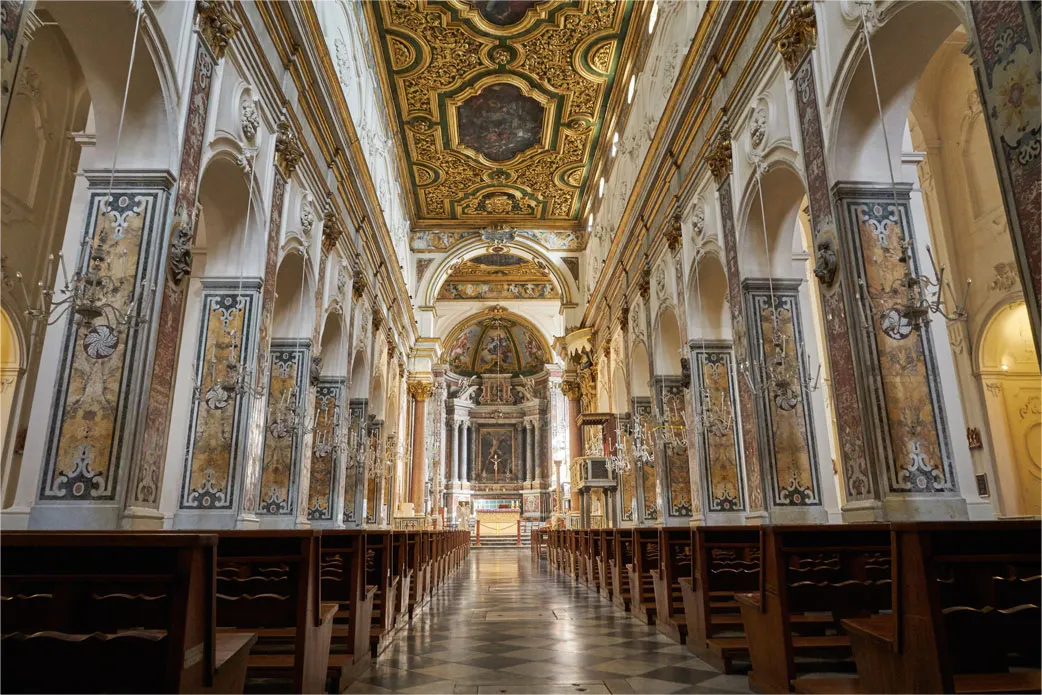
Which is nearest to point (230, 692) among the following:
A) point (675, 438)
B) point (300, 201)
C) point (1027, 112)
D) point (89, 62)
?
point (1027, 112)

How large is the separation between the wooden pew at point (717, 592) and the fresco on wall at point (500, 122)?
11758 mm

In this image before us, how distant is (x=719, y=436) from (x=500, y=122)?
9497 millimetres

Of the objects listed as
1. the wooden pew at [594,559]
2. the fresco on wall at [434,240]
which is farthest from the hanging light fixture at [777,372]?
the fresco on wall at [434,240]

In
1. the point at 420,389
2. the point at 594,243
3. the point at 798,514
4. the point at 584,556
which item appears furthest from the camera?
the point at 420,389

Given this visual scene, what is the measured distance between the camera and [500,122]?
15734mm

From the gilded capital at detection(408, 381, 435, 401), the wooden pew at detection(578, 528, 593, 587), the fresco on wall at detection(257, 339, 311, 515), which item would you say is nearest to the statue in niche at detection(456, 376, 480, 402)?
the gilded capital at detection(408, 381, 435, 401)

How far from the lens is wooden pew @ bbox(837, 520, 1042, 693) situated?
2.21 meters

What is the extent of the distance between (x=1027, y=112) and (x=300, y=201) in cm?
778

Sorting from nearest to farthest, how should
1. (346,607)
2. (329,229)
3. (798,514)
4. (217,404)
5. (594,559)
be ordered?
(346,607)
(217,404)
(798,514)
(594,559)
(329,229)

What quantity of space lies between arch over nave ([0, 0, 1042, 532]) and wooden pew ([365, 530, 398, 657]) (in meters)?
1.61

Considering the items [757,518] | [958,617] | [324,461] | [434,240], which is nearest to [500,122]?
[434,240]

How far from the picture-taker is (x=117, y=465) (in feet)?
14.6

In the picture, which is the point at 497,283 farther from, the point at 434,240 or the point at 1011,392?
the point at 1011,392

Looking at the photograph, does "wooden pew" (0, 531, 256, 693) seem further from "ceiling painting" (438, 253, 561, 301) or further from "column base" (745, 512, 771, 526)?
"ceiling painting" (438, 253, 561, 301)
